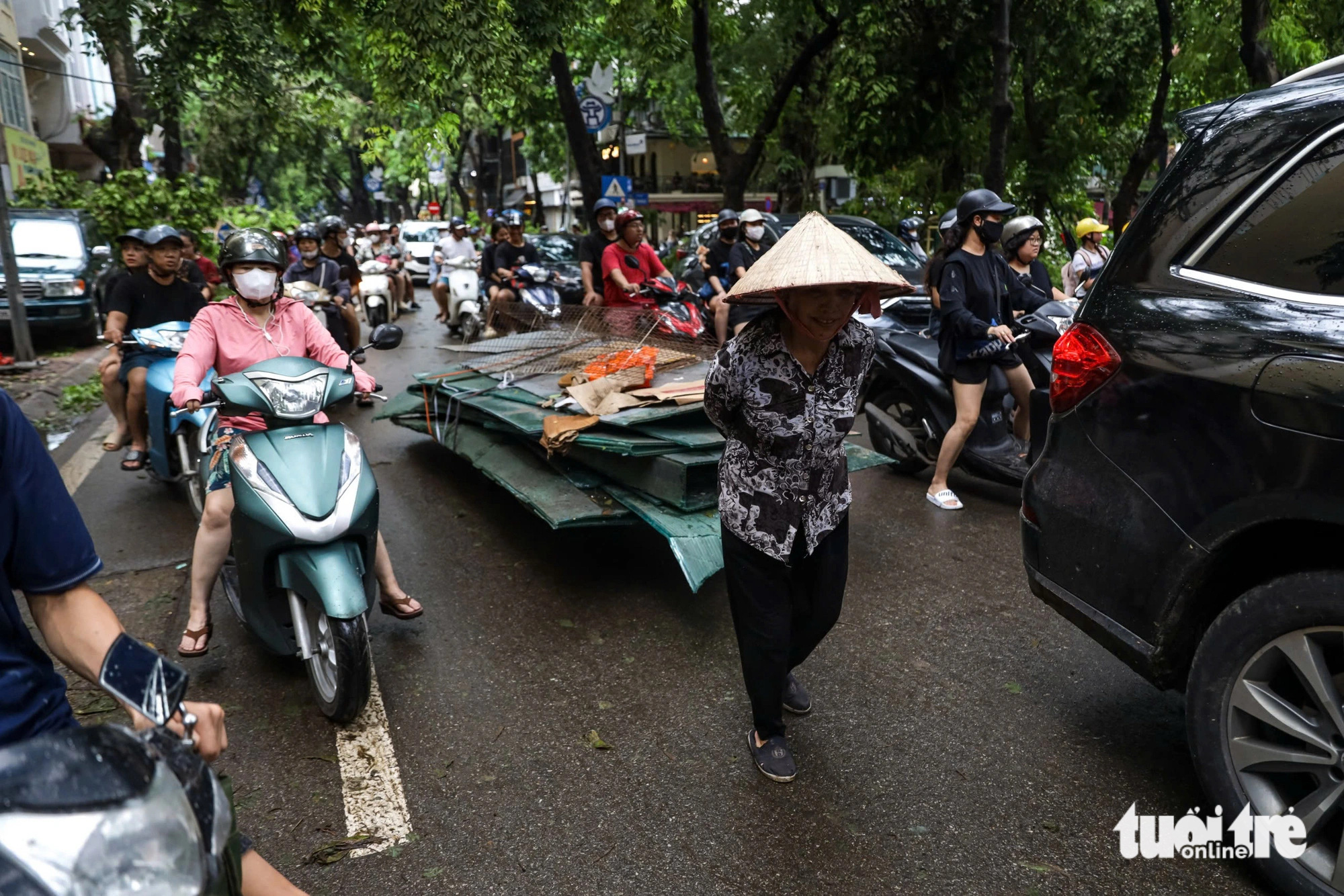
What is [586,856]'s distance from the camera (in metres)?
2.93

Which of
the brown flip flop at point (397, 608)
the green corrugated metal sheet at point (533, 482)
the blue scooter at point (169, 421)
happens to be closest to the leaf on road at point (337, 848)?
the brown flip flop at point (397, 608)

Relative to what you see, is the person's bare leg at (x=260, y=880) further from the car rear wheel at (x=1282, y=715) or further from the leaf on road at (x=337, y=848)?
the car rear wheel at (x=1282, y=715)

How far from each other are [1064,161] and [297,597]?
15.6 metres

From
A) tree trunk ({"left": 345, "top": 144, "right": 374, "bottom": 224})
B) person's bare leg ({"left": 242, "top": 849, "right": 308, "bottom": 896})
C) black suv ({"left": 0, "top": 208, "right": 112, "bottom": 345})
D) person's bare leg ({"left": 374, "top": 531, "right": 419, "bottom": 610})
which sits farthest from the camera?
tree trunk ({"left": 345, "top": 144, "right": 374, "bottom": 224})

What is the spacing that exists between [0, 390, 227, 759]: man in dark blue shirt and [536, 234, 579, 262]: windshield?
16.8 metres

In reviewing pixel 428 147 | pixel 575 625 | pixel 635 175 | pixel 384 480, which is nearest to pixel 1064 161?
pixel 428 147

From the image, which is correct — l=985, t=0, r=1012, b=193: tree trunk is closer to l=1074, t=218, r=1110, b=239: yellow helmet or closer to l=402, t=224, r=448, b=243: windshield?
l=1074, t=218, r=1110, b=239: yellow helmet

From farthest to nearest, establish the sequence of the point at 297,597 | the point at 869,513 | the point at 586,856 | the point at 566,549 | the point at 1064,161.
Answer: the point at 1064,161 < the point at 869,513 < the point at 566,549 < the point at 297,597 < the point at 586,856

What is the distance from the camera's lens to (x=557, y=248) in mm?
19297

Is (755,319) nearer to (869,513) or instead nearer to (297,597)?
(297,597)

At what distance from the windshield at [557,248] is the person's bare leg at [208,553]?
1460 cm

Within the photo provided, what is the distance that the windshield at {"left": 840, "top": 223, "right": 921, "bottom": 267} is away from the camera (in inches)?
458

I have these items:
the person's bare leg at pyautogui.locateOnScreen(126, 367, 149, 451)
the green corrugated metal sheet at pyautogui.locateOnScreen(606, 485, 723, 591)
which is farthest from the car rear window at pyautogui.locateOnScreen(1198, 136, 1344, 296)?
the person's bare leg at pyautogui.locateOnScreen(126, 367, 149, 451)

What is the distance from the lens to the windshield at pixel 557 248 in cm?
1872
